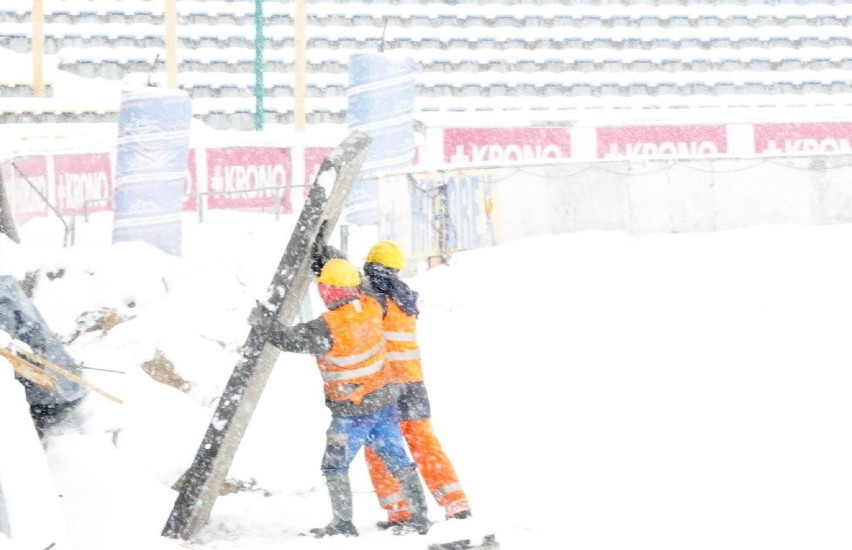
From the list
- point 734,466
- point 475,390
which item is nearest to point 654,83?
point 475,390

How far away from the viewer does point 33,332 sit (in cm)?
741

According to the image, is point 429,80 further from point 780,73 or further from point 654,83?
point 780,73

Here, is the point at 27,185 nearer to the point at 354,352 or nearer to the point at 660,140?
the point at 354,352

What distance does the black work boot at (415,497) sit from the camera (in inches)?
283

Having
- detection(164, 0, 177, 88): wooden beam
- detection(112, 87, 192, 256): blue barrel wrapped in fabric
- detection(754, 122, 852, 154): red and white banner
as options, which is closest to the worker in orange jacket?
detection(112, 87, 192, 256): blue barrel wrapped in fabric

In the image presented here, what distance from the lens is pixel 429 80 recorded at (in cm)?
2262

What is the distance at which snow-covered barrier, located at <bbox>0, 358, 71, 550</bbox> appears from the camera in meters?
5.00

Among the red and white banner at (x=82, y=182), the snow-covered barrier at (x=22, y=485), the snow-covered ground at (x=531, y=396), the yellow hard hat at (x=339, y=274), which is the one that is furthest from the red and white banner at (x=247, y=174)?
the snow-covered barrier at (x=22, y=485)

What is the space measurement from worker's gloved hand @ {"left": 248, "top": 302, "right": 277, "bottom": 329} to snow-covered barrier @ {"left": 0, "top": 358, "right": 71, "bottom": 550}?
1.56 meters

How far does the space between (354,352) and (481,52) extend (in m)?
16.9

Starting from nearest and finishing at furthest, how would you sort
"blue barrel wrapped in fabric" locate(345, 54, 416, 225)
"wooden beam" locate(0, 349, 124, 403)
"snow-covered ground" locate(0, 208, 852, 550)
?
"wooden beam" locate(0, 349, 124, 403) < "snow-covered ground" locate(0, 208, 852, 550) < "blue barrel wrapped in fabric" locate(345, 54, 416, 225)

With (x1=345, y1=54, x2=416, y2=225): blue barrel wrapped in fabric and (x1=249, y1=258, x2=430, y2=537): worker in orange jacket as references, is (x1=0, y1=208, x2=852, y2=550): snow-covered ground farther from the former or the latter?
(x1=345, y1=54, x2=416, y2=225): blue barrel wrapped in fabric

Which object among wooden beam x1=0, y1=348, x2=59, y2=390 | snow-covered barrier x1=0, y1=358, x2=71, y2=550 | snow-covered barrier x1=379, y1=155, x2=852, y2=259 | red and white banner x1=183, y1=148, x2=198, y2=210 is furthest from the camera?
red and white banner x1=183, y1=148, x2=198, y2=210

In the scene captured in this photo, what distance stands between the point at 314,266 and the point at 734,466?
346 centimetres
